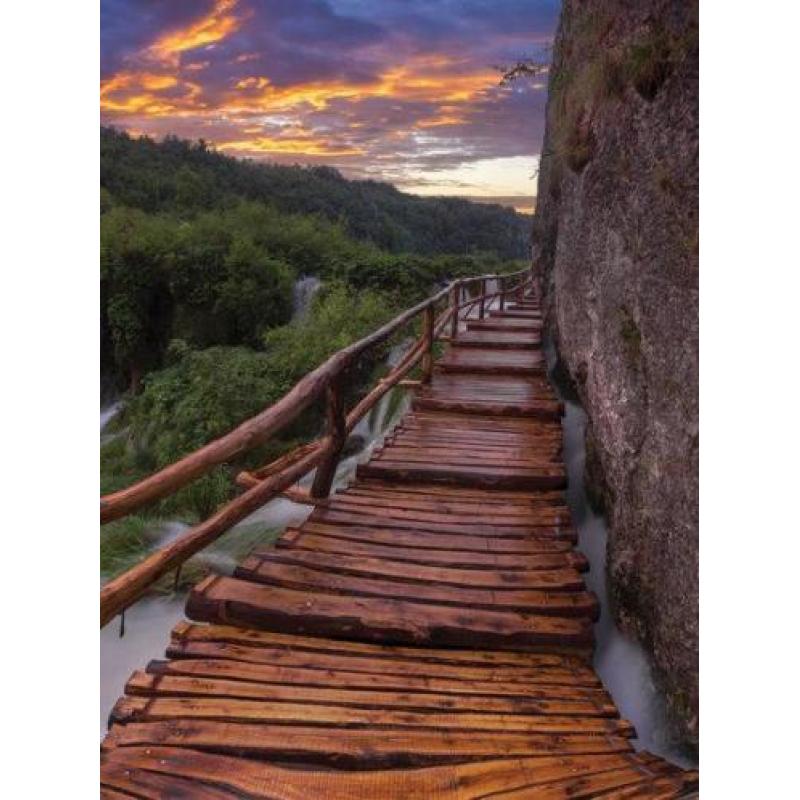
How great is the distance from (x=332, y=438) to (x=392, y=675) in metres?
1.29

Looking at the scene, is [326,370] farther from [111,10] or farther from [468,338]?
[468,338]

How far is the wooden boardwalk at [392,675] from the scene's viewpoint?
133 cm

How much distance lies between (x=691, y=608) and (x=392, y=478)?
6.34 ft

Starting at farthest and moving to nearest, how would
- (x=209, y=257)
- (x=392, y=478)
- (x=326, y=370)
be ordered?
(x=209, y=257) → (x=392, y=478) → (x=326, y=370)

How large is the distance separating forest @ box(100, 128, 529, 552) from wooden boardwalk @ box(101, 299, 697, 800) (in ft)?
16.3

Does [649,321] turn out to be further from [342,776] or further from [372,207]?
[372,207]

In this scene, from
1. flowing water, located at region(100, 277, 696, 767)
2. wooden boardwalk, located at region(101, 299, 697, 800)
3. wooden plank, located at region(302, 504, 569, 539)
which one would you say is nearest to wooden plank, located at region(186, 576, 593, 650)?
wooden boardwalk, located at region(101, 299, 697, 800)

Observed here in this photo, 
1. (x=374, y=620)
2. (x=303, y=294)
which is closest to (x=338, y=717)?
(x=374, y=620)

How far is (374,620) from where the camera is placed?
1947 millimetres

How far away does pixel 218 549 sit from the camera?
5.17m

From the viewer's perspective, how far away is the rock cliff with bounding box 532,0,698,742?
1.72 metres

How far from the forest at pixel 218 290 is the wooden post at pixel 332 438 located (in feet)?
14.7
